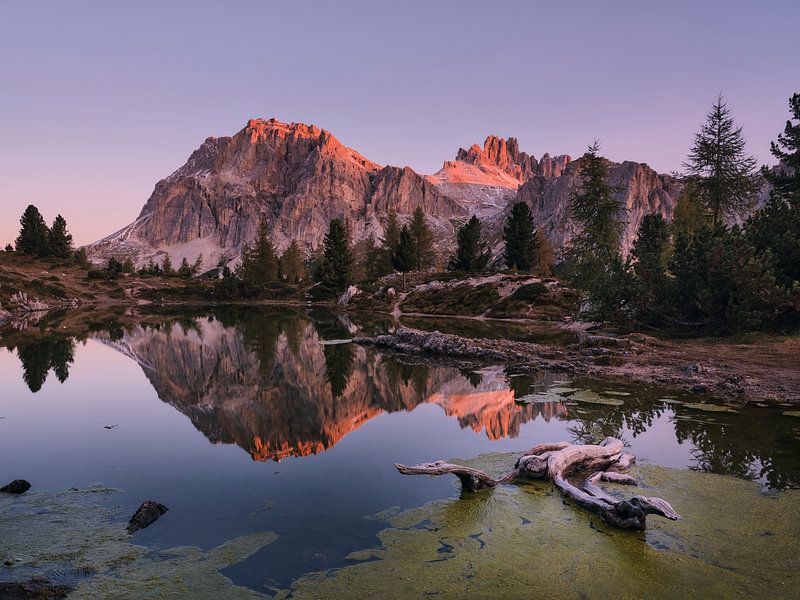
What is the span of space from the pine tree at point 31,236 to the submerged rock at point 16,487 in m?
151

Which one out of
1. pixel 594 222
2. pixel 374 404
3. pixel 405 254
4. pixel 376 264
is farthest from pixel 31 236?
pixel 374 404

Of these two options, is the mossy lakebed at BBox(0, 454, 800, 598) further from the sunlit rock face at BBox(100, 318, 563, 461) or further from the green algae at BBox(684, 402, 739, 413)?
the green algae at BBox(684, 402, 739, 413)

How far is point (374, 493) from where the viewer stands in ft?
37.4

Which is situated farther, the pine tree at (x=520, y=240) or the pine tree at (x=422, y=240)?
the pine tree at (x=422, y=240)

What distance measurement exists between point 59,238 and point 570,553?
16470cm

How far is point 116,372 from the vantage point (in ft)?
93.5

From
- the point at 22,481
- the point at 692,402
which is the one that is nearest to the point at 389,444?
the point at 22,481

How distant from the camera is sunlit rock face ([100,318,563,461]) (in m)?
16.8

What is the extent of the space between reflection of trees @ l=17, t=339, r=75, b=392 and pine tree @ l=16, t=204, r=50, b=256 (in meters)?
113

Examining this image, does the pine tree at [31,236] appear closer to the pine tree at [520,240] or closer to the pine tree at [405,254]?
the pine tree at [405,254]

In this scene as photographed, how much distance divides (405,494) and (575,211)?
169 feet

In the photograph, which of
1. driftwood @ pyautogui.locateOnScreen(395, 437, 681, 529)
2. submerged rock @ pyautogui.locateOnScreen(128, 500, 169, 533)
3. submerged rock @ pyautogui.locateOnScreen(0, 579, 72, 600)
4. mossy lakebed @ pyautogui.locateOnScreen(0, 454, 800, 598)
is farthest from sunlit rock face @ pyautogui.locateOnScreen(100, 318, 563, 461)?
submerged rock @ pyautogui.locateOnScreen(0, 579, 72, 600)

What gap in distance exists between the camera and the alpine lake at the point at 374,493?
7.61 metres

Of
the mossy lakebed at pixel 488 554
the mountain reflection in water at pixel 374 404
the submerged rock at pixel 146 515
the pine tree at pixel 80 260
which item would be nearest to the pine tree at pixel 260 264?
the pine tree at pixel 80 260
